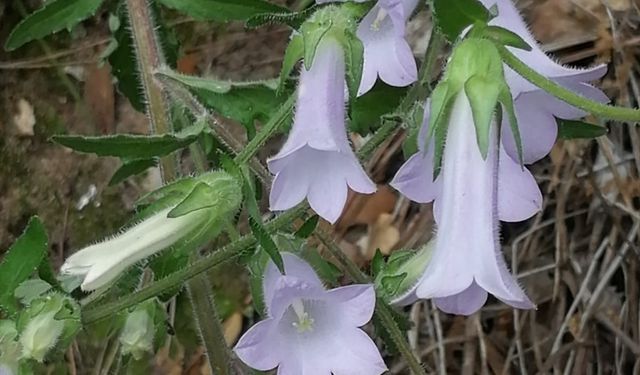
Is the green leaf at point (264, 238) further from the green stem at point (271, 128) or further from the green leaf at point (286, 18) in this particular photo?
the green leaf at point (286, 18)

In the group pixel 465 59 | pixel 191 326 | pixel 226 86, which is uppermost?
pixel 465 59

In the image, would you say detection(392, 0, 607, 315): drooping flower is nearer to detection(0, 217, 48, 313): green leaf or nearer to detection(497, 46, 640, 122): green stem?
detection(497, 46, 640, 122): green stem

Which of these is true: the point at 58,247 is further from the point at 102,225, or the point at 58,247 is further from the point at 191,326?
the point at 191,326

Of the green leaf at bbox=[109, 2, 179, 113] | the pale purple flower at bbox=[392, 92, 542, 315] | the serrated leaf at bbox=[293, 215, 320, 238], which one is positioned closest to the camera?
the pale purple flower at bbox=[392, 92, 542, 315]

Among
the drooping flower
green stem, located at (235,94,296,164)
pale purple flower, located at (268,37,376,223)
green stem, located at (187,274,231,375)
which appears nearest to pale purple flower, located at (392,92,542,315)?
the drooping flower

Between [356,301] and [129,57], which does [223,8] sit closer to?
[129,57]

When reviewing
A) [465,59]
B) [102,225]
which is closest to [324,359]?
[465,59]
